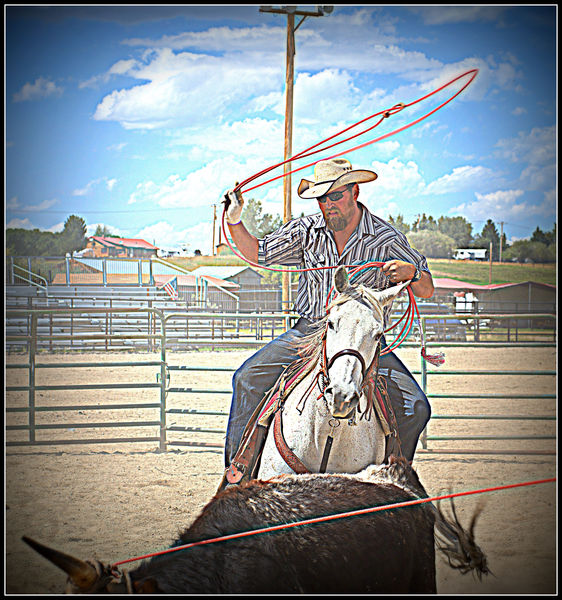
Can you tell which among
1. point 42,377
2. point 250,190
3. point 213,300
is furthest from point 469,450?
point 213,300

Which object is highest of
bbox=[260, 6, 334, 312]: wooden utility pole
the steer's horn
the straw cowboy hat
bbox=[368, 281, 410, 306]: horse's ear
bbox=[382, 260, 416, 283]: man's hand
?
bbox=[260, 6, 334, 312]: wooden utility pole

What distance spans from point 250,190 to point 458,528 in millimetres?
1804

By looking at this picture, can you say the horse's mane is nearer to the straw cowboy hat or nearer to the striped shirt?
the striped shirt

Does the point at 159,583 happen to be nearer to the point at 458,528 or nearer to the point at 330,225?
the point at 458,528

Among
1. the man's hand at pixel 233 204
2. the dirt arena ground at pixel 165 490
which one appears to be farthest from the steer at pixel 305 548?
the man's hand at pixel 233 204

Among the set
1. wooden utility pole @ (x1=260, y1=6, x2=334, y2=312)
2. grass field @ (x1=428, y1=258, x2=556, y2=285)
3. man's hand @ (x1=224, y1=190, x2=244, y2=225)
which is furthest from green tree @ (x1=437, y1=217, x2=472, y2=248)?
man's hand @ (x1=224, y1=190, x2=244, y2=225)

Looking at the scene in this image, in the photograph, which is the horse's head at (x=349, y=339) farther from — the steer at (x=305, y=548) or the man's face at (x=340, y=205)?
the man's face at (x=340, y=205)

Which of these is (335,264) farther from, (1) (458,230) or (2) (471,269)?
(1) (458,230)

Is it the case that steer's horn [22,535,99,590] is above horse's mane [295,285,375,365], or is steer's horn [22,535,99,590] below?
below

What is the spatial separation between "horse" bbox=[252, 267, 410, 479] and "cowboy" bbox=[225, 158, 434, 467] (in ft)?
0.97

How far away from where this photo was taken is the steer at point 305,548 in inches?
47.1

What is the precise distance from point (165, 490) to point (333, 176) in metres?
3.15

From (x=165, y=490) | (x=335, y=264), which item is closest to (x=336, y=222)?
(x=335, y=264)

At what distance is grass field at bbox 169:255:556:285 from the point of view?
435 inches
